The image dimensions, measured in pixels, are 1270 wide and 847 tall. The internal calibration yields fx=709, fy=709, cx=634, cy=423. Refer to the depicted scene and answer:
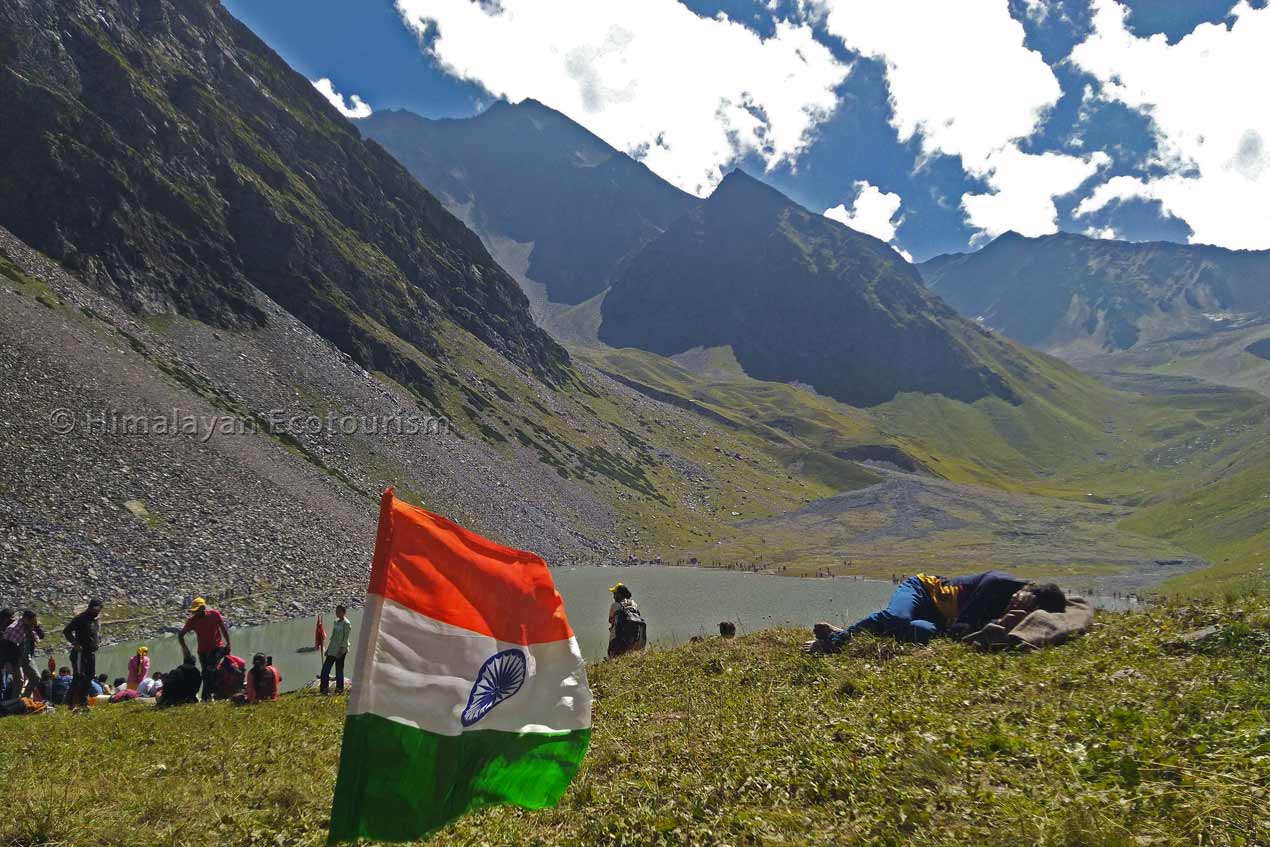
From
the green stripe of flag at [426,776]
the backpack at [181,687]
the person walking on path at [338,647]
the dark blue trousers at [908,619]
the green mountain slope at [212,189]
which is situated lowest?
the backpack at [181,687]

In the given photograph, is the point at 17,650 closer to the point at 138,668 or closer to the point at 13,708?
the point at 13,708

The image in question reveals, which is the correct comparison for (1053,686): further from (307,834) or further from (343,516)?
(343,516)

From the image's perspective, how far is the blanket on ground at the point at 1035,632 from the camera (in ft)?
42.1

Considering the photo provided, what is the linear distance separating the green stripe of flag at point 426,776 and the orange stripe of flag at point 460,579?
1.00 metres

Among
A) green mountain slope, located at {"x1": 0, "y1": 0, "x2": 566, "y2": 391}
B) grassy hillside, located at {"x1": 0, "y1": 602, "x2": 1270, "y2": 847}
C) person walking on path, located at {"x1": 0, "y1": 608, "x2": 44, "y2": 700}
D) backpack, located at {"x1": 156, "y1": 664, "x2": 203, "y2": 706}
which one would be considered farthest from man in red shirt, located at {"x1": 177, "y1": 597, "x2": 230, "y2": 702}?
green mountain slope, located at {"x1": 0, "y1": 0, "x2": 566, "y2": 391}

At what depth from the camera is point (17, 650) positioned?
17891mm

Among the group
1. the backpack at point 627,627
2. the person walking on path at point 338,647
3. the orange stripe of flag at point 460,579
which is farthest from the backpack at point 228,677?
the orange stripe of flag at point 460,579

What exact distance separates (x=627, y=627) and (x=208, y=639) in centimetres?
1087

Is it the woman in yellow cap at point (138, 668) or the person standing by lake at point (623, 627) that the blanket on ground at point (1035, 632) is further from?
the woman in yellow cap at point (138, 668)

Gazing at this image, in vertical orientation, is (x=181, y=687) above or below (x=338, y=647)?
below

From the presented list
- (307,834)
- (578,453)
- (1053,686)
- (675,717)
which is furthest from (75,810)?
(578,453)

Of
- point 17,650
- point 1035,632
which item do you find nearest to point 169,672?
point 17,650

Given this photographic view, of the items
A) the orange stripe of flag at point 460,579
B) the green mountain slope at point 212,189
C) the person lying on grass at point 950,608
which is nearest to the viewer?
the orange stripe of flag at point 460,579

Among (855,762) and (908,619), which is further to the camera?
(908,619)
